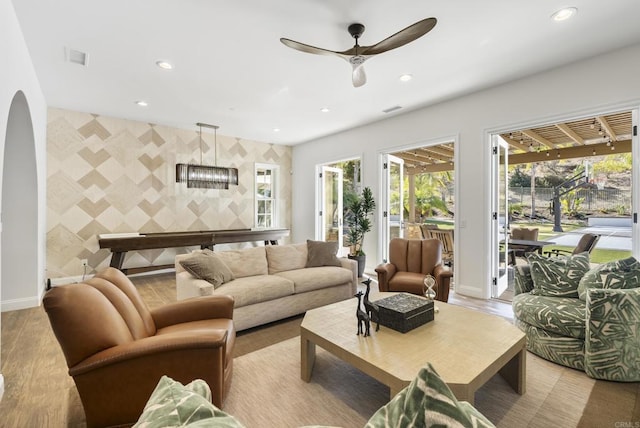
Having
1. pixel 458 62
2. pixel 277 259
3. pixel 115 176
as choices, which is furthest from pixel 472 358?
pixel 115 176

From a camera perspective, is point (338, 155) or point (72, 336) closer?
point (72, 336)

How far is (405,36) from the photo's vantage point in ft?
7.17

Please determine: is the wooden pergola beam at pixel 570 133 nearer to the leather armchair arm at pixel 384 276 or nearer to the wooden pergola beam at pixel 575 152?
the wooden pergola beam at pixel 575 152

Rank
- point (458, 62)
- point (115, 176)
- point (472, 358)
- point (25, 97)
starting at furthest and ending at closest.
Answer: point (115, 176)
point (458, 62)
point (25, 97)
point (472, 358)

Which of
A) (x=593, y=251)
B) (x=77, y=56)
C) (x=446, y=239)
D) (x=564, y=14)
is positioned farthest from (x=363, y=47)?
(x=593, y=251)

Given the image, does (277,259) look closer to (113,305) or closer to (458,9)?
(113,305)

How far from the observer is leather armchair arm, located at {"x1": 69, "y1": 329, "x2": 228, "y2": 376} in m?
1.49

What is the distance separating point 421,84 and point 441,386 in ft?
13.2

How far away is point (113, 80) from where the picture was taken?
3.71 meters

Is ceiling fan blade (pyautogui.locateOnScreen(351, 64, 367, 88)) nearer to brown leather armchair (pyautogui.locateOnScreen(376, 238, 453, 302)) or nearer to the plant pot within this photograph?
brown leather armchair (pyautogui.locateOnScreen(376, 238, 453, 302))

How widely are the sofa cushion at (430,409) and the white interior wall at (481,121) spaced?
405 cm

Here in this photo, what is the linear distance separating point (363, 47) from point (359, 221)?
3269 mm

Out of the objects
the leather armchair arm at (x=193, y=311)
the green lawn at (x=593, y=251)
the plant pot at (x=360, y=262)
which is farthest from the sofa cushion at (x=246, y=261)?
the green lawn at (x=593, y=251)

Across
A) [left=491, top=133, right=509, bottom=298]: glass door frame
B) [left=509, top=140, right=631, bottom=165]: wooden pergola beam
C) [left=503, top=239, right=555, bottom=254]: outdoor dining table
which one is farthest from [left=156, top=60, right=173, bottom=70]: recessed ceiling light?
[left=509, top=140, right=631, bottom=165]: wooden pergola beam
